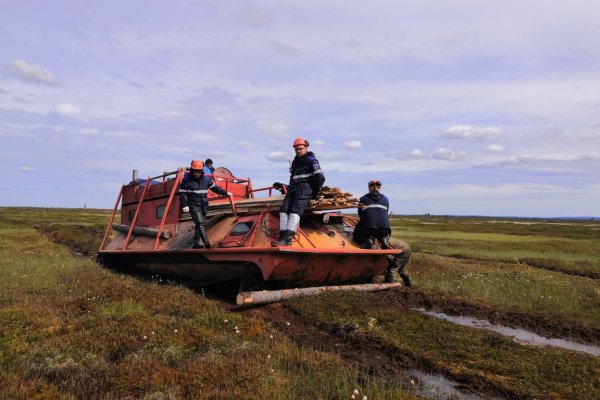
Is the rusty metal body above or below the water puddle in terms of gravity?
above

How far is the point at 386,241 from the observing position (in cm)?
1098

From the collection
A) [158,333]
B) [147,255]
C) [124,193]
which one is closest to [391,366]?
[158,333]

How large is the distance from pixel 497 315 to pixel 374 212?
3.30 m

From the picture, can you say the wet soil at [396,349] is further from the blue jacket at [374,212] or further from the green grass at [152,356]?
the blue jacket at [374,212]

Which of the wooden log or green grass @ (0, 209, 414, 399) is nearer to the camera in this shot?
green grass @ (0, 209, 414, 399)

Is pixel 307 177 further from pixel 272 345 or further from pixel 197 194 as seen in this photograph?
pixel 272 345

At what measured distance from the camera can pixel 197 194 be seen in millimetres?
10906

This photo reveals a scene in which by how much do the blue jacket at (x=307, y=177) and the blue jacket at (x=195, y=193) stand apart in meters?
2.25

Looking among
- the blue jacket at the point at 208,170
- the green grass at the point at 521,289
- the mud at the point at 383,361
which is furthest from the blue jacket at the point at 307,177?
the blue jacket at the point at 208,170

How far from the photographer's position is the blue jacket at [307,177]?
927cm

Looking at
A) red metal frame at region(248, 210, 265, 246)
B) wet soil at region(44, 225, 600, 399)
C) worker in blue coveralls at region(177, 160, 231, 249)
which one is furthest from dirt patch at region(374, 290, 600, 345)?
worker in blue coveralls at region(177, 160, 231, 249)

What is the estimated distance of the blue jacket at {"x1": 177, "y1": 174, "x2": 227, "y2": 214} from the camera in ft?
35.6

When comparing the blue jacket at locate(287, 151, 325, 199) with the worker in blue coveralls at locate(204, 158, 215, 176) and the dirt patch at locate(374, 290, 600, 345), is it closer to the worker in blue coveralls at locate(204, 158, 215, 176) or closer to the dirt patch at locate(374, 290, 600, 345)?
the dirt patch at locate(374, 290, 600, 345)

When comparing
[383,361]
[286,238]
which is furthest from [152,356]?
[286,238]
